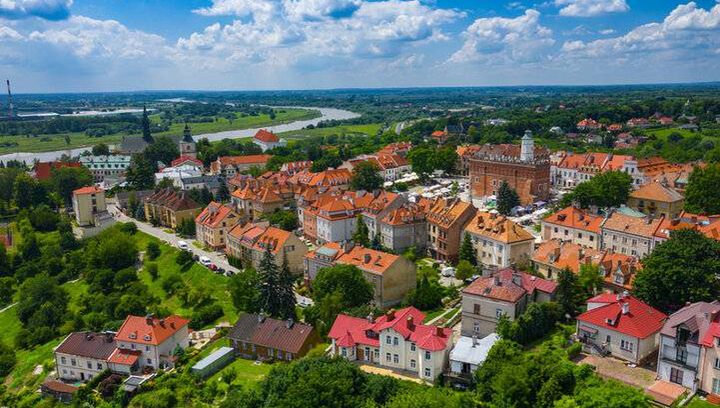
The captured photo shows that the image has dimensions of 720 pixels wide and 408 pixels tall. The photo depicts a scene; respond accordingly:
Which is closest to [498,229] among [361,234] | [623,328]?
[361,234]

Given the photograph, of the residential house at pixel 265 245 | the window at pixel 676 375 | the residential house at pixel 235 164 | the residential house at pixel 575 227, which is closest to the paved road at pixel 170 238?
the residential house at pixel 265 245

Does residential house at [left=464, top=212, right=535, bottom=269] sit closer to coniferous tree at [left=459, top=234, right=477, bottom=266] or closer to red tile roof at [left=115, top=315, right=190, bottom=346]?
coniferous tree at [left=459, top=234, right=477, bottom=266]

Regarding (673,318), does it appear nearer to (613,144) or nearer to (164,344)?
(164,344)

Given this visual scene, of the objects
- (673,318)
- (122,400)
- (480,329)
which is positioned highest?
(673,318)

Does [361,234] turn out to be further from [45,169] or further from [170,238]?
[45,169]

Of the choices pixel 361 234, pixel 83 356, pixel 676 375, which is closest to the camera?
pixel 676 375

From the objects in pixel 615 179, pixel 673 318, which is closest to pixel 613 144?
pixel 615 179
